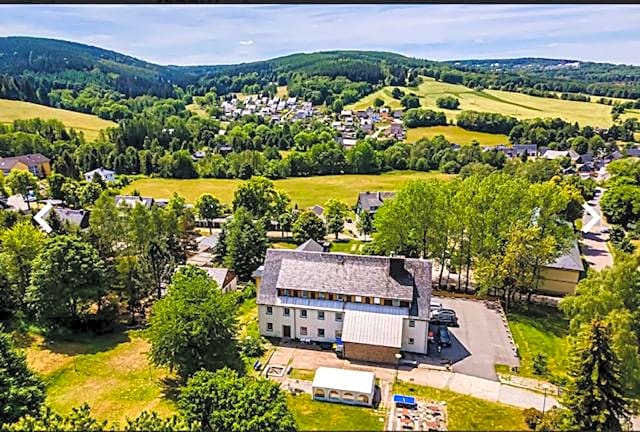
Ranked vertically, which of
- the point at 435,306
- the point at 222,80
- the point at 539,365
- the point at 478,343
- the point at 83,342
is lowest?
the point at 83,342

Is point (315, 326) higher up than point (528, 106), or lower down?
lower down

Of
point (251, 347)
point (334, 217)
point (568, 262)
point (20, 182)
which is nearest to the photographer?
point (251, 347)

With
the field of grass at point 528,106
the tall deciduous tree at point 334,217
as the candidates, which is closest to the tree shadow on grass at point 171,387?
the tall deciduous tree at point 334,217

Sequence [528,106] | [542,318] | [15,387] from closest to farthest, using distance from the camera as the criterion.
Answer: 1. [15,387]
2. [542,318]
3. [528,106]

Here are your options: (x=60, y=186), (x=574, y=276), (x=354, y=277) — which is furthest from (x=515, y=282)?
(x=60, y=186)

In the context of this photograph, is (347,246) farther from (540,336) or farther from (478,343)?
(478,343)

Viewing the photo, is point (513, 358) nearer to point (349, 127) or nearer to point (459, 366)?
point (459, 366)

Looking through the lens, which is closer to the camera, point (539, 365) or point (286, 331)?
point (539, 365)

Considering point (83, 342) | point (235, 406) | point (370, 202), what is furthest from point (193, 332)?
point (370, 202)
